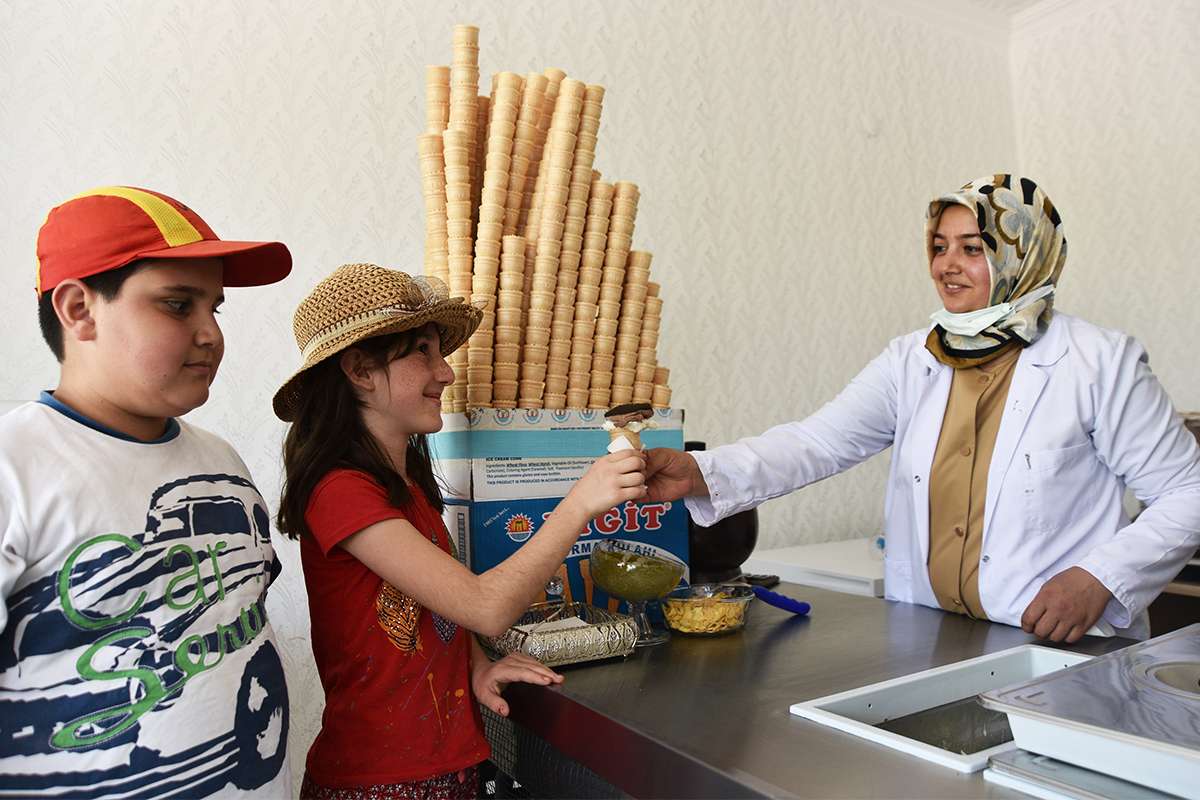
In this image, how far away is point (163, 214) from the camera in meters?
1.00

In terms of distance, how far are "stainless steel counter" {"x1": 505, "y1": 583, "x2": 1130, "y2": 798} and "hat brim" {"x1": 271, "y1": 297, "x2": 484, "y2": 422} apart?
1.81 feet

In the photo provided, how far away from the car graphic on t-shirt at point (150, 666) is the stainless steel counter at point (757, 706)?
1.30 ft

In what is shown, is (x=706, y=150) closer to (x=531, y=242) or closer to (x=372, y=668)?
(x=531, y=242)

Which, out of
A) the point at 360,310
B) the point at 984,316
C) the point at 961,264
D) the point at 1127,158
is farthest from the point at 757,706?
the point at 1127,158

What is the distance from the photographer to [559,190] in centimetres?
156

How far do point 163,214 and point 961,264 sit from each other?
148 cm

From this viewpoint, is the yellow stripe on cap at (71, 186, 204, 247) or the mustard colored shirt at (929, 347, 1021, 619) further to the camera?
the mustard colored shirt at (929, 347, 1021, 619)

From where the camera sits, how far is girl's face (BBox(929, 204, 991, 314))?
1.75m

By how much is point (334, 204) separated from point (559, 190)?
124 cm

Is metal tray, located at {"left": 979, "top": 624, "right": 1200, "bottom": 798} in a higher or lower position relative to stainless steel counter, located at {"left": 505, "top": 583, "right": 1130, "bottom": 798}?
higher

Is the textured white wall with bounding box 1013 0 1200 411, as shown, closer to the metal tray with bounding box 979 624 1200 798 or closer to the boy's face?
the metal tray with bounding box 979 624 1200 798

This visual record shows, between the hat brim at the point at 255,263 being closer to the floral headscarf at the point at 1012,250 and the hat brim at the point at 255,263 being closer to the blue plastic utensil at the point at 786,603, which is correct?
the blue plastic utensil at the point at 786,603

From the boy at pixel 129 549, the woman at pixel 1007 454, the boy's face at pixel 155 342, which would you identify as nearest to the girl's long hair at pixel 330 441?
the boy at pixel 129 549

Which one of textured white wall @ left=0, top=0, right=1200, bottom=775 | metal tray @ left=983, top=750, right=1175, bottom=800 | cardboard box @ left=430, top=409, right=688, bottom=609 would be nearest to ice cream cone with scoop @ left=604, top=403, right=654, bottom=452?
cardboard box @ left=430, top=409, right=688, bottom=609
